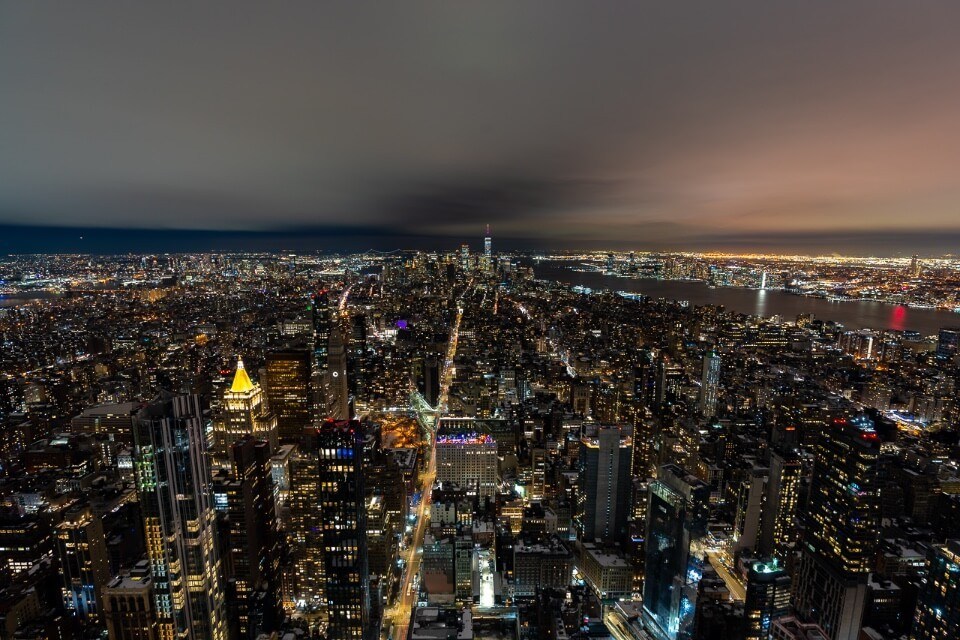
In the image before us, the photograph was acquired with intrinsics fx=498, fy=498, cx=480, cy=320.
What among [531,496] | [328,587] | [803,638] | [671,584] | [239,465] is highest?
[239,465]

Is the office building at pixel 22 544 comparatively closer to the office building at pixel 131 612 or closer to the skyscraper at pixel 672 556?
the office building at pixel 131 612

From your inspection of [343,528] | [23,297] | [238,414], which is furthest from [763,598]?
[23,297]

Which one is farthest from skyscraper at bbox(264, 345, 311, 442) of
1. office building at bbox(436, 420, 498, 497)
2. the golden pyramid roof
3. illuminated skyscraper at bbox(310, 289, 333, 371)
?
office building at bbox(436, 420, 498, 497)

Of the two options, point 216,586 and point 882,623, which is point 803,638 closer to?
point 882,623

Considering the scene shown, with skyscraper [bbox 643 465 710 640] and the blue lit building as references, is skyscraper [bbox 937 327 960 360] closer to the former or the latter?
skyscraper [bbox 643 465 710 640]

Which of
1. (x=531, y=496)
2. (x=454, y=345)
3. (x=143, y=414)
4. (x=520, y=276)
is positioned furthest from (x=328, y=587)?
(x=520, y=276)

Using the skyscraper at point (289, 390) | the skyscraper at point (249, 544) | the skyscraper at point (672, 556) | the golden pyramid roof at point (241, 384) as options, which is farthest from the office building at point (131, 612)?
the skyscraper at point (289, 390)

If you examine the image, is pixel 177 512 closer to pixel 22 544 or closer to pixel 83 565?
pixel 83 565
